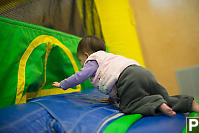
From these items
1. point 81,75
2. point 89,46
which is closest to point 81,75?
point 81,75

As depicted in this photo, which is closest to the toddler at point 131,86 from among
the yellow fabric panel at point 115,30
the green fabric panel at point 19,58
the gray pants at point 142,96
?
the gray pants at point 142,96

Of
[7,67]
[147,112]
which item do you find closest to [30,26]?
[7,67]

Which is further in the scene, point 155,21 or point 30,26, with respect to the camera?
point 155,21

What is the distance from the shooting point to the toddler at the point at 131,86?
589 millimetres

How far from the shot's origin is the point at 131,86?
25.7 inches

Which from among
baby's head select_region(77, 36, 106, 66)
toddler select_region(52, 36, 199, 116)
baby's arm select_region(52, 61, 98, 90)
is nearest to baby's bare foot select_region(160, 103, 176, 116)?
toddler select_region(52, 36, 199, 116)

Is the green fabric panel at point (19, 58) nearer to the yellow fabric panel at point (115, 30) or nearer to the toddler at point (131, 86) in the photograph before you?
the toddler at point (131, 86)

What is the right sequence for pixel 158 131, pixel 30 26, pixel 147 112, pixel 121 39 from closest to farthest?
pixel 158 131
pixel 147 112
pixel 30 26
pixel 121 39

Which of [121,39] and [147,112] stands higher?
[121,39]

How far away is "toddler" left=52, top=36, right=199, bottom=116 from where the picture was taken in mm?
589

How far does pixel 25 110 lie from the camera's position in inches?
20.7

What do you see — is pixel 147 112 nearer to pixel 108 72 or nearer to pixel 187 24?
pixel 108 72

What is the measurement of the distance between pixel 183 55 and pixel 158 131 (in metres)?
1.74

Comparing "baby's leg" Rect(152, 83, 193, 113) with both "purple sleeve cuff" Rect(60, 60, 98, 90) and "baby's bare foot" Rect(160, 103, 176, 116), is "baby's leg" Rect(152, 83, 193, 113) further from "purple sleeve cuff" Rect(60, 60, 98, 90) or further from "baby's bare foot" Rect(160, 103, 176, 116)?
"purple sleeve cuff" Rect(60, 60, 98, 90)
